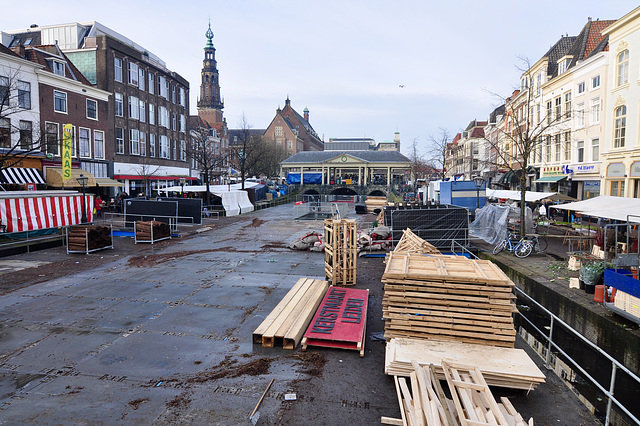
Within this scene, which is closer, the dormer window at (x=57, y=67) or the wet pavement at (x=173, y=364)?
the wet pavement at (x=173, y=364)

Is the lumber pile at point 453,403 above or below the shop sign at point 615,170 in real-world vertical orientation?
below

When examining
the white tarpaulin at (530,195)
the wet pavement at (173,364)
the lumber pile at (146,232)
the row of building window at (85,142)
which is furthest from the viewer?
the row of building window at (85,142)

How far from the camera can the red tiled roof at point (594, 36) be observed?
107ft

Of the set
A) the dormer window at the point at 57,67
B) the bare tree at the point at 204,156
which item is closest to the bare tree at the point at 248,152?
the bare tree at the point at 204,156

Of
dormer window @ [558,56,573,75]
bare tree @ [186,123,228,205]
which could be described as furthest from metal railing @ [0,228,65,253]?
dormer window @ [558,56,573,75]

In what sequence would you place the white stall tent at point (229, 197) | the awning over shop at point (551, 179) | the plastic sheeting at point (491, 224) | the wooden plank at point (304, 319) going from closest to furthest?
1. the wooden plank at point (304, 319)
2. the plastic sheeting at point (491, 224)
3. the awning over shop at point (551, 179)
4. the white stall tent at point (229, 197)

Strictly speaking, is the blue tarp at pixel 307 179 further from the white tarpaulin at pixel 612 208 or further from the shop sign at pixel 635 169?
the white tarpaulin at pixel 612 208

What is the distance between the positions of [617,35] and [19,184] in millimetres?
40587

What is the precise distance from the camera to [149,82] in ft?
158

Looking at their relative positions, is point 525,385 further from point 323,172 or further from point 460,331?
point 323,172

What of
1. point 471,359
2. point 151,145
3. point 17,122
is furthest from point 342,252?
point 151,145

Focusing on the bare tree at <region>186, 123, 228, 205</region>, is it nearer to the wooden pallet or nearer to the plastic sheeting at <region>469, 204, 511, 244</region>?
the plastic sheeting at <region>469, 204, 511, 244</region>

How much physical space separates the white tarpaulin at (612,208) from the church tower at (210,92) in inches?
4131

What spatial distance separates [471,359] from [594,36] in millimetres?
37840
